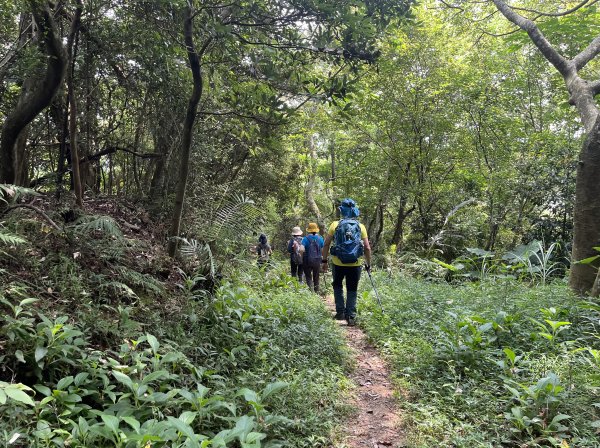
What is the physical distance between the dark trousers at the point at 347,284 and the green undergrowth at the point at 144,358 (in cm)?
112

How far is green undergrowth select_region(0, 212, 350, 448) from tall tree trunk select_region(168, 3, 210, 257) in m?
0.54

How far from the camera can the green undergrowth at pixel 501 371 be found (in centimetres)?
296

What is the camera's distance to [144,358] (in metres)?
3.10

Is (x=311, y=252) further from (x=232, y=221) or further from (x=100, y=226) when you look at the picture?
(x=100, y=226)

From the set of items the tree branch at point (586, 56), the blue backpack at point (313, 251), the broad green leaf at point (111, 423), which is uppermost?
the tree branch at point (586, 56)

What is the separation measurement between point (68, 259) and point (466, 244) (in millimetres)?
13156

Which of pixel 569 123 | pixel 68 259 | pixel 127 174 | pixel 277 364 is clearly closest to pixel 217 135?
pixel 127 174

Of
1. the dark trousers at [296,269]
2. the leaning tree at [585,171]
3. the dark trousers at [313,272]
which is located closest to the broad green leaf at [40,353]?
the leaning tree at [585,171]

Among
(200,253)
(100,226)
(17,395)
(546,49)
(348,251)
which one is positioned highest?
(546,49)

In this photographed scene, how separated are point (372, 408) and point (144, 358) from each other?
86.7 inches

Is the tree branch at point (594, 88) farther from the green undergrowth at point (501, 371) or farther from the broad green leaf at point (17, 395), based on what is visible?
the broad green leaf at point (17, 395)

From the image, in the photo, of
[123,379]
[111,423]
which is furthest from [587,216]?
[111,423]

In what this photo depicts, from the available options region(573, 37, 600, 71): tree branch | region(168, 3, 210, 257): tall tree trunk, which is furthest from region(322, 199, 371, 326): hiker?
region(573, 37, 600, 71): tree branch

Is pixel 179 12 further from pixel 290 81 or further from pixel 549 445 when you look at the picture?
pixel 549 445
